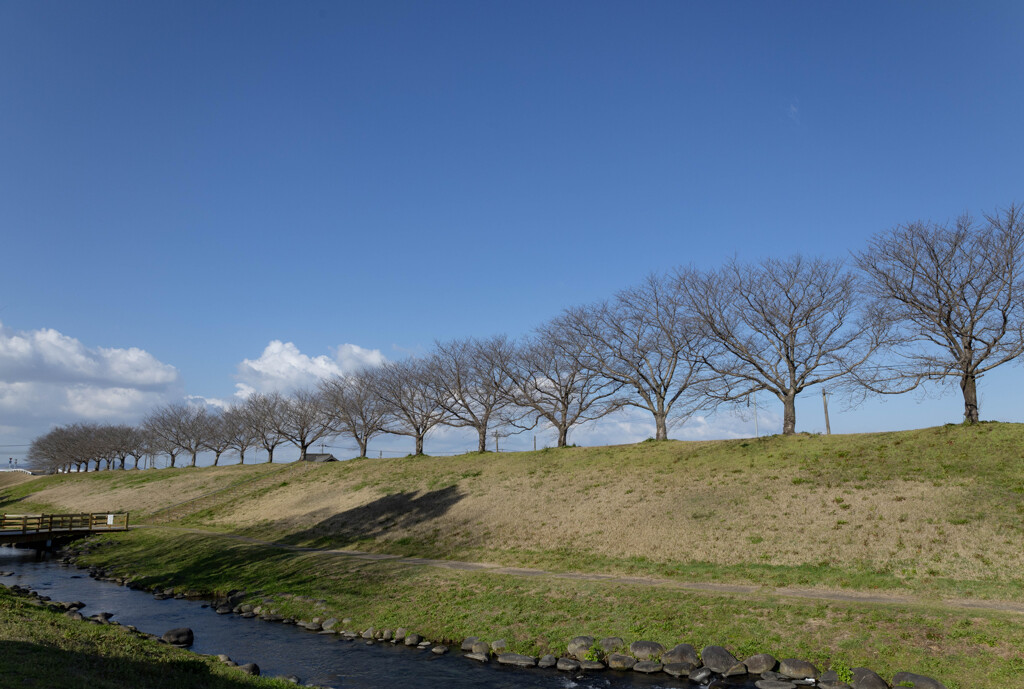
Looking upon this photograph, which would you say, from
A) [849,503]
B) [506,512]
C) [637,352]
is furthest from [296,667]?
[637,352]

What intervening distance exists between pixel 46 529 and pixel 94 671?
45691mm

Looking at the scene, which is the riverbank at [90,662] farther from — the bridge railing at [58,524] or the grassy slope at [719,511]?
the bridge railing at [58,524]

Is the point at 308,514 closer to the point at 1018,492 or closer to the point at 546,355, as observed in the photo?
the point at 546,355

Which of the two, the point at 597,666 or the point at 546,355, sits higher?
the point at 546,355

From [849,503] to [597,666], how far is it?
57.6 ft

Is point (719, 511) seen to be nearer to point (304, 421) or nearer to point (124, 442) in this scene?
point (304, 421)

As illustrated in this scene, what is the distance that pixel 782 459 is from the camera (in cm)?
3766

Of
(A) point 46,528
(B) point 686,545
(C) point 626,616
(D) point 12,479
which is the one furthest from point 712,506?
(D) point 12,479

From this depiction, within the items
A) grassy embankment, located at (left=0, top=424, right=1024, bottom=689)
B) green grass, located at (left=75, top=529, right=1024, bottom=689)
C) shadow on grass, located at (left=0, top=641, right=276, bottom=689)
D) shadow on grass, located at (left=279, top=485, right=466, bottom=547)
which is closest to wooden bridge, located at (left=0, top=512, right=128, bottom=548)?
grassy embankment, located at (left=0, top=424, right=1024, bottom=689)

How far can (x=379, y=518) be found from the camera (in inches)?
1599

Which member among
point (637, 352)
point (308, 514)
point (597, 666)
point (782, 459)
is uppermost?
point (637, 352)

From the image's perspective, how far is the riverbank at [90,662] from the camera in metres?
10.8

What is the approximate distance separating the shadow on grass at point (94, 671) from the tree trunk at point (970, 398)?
137 feet

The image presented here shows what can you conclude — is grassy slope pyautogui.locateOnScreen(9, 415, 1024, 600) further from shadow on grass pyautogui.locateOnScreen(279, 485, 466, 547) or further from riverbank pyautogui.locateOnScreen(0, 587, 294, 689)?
riverbank pyautogui.locateOnScreen(0, 587, 294, 689)
